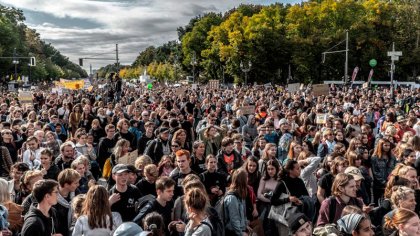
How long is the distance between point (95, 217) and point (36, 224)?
0.55 m

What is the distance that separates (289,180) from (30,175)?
349 centimetres

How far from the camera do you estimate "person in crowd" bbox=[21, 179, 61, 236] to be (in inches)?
169

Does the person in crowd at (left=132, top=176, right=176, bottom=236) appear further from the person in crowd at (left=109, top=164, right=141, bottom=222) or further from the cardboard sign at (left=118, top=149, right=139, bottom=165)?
the cardboard sign at (left=118, top=149, right=139, bottom=165)

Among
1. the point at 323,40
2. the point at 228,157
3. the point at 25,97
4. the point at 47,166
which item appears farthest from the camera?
the point at 323,40

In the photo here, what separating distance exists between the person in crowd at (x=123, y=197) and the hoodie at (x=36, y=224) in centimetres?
86

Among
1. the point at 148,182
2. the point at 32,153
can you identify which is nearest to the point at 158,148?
the point at 32,153

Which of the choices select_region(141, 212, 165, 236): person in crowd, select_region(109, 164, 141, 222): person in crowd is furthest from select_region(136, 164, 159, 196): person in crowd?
select_region(141, 212, 165, 236): person in crowd

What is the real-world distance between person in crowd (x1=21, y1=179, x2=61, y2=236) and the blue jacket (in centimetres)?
203

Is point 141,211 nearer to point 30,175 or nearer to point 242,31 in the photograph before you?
point 30,175

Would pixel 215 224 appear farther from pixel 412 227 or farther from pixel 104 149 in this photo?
pixel 104 149

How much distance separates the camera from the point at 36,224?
14.0 ft

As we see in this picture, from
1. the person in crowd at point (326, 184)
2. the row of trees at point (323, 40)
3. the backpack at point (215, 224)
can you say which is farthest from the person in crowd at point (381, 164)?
the row of trees at point (323, 40)

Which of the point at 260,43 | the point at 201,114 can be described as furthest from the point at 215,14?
the point at 201,114

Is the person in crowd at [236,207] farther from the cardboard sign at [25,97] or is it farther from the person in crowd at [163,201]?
the cardboard sign at [25,97]
